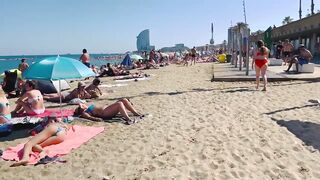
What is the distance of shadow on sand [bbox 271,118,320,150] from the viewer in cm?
561

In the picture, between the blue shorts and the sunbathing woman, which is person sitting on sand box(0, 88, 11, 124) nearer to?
the sunbathing woman

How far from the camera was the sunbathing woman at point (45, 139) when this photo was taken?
507 cm

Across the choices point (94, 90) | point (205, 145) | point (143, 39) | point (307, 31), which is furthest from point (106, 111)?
point (143, 39)

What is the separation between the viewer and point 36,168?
477 cm

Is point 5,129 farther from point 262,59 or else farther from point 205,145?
point 262,59

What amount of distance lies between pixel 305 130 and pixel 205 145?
5.98 ft

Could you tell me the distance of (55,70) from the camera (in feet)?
22.2

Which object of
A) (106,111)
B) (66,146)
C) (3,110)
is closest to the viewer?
(66,146)

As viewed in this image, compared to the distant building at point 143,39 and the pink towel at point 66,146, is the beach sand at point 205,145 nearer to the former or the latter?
the pink towel at point 66,146

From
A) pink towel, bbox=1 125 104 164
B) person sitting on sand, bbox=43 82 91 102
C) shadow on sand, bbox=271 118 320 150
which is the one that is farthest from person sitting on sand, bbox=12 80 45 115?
shadow on sand, bbox=271 118 320 150

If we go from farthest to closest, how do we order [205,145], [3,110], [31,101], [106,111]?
[106,111]
[31,101]
[3,110]
[205,145]

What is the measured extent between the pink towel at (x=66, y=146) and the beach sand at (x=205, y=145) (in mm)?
149

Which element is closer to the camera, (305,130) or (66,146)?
(66,146)

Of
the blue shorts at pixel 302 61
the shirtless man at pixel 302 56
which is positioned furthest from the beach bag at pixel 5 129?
the blue shorts at pixel 302 61
